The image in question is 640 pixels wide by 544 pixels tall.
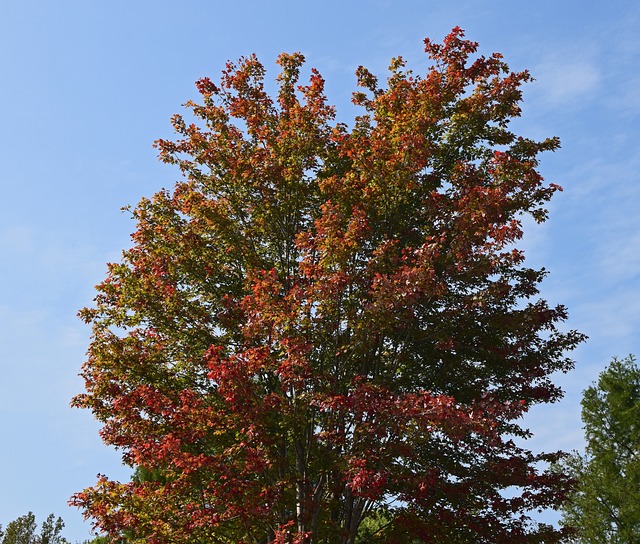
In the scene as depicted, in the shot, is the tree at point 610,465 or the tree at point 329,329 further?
→ the tree at point 610,465

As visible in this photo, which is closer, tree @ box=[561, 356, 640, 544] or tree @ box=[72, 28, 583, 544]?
tree @ box=[72, 28, 583, 544]

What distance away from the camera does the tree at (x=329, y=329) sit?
12.1 meters

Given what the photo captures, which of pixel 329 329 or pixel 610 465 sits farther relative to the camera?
pixel 610 465

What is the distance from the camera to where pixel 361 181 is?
13.9m

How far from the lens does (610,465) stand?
35500mm

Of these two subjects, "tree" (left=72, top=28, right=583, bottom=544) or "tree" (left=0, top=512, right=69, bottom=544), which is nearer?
"tree" (left=72, top=28, right=583, bottom=544)

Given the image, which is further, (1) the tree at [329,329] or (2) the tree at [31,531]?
(2) the tree at [31,531]

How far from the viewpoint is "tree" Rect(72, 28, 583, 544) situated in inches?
477

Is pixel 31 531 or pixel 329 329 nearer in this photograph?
pixel 329 329

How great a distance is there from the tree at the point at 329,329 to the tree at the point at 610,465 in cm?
2029

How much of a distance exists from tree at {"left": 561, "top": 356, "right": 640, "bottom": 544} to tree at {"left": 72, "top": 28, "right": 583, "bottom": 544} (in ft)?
66.6

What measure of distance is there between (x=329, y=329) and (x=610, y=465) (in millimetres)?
28501

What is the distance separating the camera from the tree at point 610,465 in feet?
111

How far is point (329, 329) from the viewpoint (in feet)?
41.7
